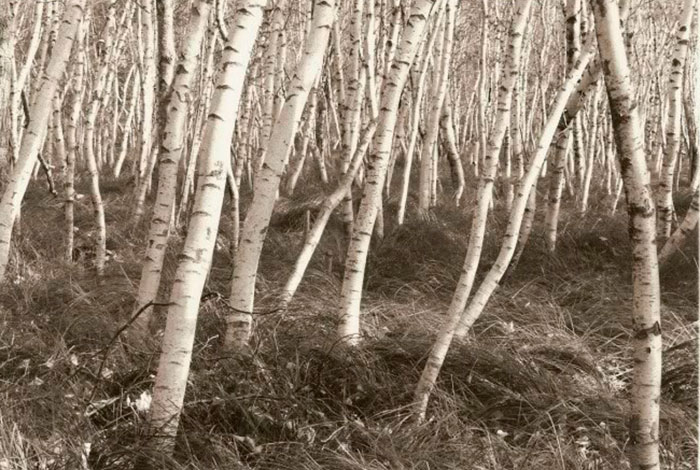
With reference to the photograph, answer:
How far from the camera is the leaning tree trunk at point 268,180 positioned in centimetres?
392

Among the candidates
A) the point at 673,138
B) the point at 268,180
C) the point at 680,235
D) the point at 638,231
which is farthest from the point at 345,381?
the point at 673,138

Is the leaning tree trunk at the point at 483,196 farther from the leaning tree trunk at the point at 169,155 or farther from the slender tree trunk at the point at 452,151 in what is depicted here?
the slender tree trunk at the point at 452,151

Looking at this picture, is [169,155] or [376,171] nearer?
[376,171]

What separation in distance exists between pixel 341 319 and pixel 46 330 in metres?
1.64

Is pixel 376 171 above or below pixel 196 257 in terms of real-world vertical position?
above

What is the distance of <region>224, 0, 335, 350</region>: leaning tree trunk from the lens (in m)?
3.92

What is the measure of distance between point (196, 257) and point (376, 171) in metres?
1.52

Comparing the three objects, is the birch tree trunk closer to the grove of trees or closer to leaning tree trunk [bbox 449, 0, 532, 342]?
the grove of trees

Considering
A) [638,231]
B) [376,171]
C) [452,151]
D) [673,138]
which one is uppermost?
[452,151]

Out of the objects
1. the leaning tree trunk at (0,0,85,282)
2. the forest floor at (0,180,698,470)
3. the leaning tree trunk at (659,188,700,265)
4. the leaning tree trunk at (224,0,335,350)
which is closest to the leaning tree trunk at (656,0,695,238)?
the leaning tree trunk at (659,188,700,265)

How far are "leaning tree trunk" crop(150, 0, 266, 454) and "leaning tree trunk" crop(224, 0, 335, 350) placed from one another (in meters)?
0.87

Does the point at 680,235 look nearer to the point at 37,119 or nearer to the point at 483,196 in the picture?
the point at 483,196

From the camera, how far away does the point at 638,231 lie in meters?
2.48

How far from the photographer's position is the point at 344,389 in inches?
142
